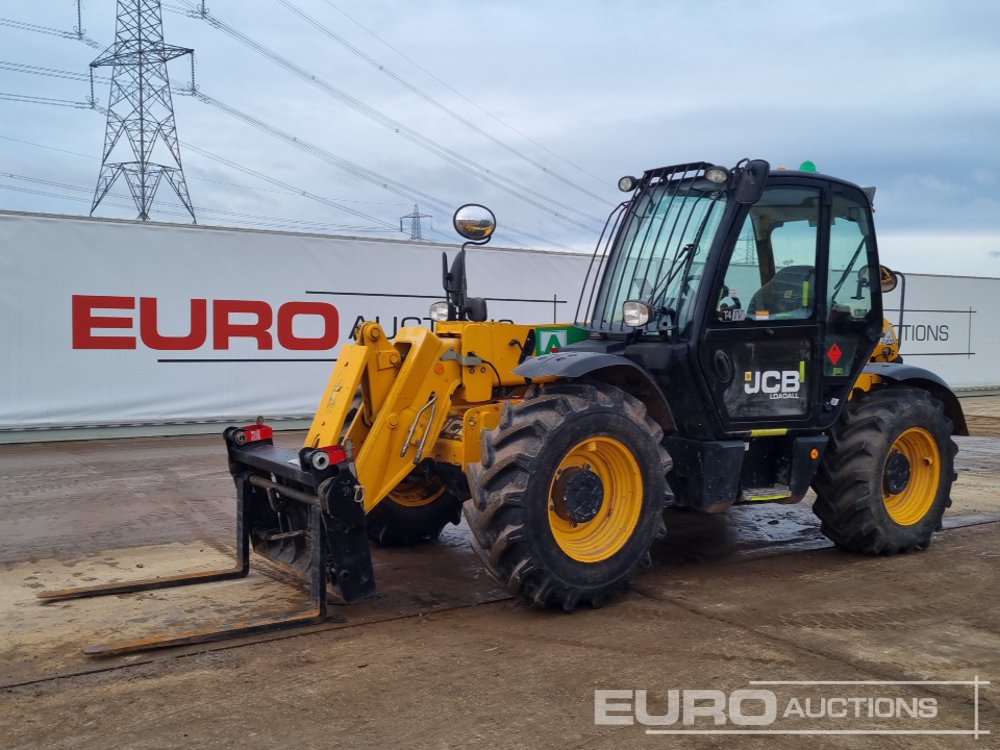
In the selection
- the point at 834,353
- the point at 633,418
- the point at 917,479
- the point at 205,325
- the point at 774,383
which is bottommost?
the point at 917,479

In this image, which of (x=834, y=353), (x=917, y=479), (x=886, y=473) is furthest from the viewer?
(x=917, y=479)

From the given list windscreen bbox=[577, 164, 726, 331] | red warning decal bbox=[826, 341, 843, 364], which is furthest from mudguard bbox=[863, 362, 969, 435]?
windscreen bbox=[577, 164, 726, 331]

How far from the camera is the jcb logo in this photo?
227 inches

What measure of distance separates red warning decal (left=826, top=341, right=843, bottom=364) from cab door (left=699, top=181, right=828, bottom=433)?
144mm

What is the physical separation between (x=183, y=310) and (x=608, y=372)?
8.93m

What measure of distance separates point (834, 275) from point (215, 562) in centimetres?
460

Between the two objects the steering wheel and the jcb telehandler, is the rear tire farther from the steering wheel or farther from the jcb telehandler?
the steering wheel

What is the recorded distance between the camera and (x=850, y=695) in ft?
12.9

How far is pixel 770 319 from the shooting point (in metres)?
5.82

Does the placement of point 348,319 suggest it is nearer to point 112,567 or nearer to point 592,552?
point 112,567

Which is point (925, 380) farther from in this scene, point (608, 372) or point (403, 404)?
point (403, 404)

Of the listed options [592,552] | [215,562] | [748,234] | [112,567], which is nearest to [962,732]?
[592,552]
